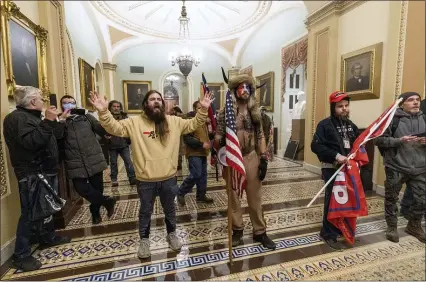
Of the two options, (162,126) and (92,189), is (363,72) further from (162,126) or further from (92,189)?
→ (92,189)

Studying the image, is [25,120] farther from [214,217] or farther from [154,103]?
[214,217]

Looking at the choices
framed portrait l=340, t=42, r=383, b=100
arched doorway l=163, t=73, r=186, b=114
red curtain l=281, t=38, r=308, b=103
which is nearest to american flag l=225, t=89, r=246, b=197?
framed portrait l=340, t=42, r=383, b=100

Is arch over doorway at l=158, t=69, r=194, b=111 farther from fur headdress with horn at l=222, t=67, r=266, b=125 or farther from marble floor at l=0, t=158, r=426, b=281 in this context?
fur headdress with horn at l=222, t=67, r=266, b=125

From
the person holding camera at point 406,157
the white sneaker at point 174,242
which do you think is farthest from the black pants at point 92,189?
the person holding camera at point 406,157

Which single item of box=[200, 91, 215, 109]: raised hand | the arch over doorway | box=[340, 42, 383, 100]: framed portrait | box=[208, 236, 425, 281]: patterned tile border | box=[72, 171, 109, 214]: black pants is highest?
the arch over doorway

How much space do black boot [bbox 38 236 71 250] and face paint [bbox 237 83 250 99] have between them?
7.80ft

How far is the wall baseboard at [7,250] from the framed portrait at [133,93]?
27.6 feet

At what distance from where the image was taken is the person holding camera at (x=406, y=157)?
7.74 ft

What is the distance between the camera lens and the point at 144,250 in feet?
7.25

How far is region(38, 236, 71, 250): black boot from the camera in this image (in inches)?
93.8

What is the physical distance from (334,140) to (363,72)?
7.81ft

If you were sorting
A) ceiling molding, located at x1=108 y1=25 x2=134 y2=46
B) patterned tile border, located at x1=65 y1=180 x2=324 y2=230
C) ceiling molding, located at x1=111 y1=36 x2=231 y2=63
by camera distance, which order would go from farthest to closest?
ceiling molding, located at x1=111 y1=36 x2=231 y2=63 → ceiling molding, located at x1=108 y1=25 x2=134 y2=46 → patterned tile border, located at x1=65 y1=180 x2=324 y2=230

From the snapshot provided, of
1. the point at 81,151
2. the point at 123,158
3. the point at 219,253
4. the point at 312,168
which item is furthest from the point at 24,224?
the point at 312,168

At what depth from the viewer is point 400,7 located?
279 centimetres
